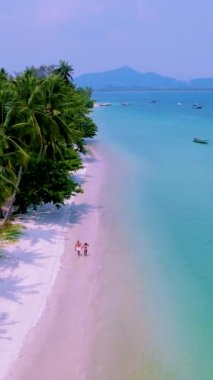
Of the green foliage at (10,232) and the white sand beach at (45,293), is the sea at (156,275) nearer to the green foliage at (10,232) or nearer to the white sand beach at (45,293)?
the white sand beach at (45,293)

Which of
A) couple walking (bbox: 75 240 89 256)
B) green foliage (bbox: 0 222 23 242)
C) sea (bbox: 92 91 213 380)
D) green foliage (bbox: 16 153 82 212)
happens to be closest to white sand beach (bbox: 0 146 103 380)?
couple walking (bbox: 75 240 89 256)

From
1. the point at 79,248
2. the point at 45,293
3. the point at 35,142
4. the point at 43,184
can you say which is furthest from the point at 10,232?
the point at 45,293

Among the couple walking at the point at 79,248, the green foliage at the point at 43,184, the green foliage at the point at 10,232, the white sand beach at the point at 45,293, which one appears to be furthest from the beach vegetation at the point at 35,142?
the couple walking at the point at 79,248

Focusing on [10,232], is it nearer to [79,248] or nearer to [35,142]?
[79,248]

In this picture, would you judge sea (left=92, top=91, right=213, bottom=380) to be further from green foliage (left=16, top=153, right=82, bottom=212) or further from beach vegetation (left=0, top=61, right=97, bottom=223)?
beach vegetation (left=0, top=61, right=97, bottom=223)

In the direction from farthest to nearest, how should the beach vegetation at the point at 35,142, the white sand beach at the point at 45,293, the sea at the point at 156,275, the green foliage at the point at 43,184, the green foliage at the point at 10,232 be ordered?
the green foliage at the point at 43,184, the green foliage at the point at 10,232, the beach vegetation at the point at 35,142, the sea at the point at 156,275, the white sand beach at the point at 45,293
